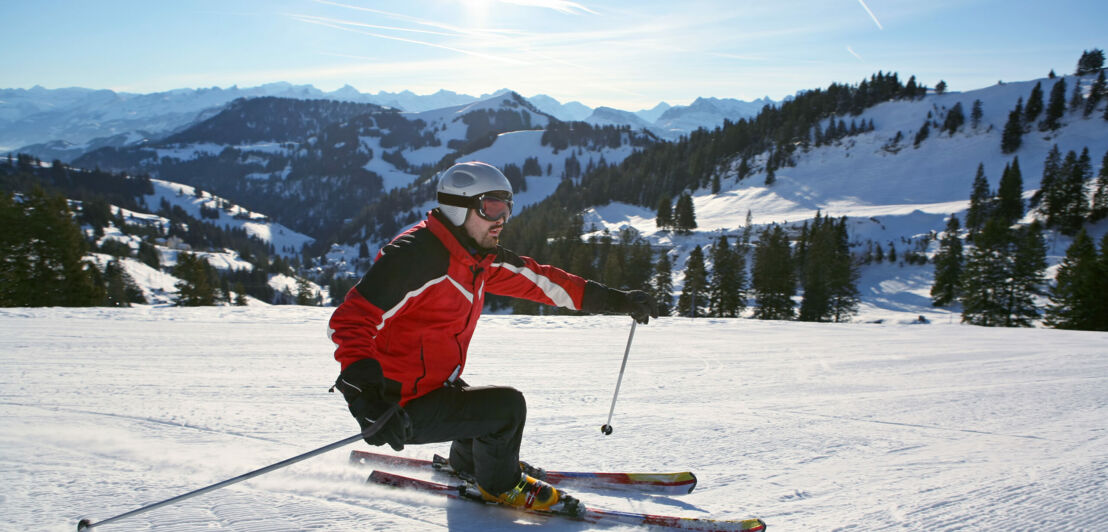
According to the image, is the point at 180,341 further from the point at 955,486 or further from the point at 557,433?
the point at 955,486

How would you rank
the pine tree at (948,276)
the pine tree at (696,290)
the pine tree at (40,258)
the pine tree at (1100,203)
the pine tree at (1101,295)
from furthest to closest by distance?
the pine tree at (1100,203) < the pine tree at (948,276) < the pine tree at (696,290) < the pine tree at (1101,295) < the pine tree at (40,258)

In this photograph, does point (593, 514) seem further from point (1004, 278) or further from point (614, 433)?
point (1004, 278)

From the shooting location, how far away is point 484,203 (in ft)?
9.29

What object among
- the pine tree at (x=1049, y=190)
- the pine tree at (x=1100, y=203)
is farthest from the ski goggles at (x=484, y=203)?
the pine tree at (x=1100, y=203)

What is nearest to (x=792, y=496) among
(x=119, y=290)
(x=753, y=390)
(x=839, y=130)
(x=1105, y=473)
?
(x=1105, y=473)

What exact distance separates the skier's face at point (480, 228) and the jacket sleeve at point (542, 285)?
0.48m

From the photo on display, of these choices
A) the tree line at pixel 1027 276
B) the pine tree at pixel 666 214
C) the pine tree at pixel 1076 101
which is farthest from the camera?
the pine tree at pixel 1076 101

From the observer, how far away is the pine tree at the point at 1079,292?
93.5ft

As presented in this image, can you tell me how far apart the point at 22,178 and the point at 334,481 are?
216829mm

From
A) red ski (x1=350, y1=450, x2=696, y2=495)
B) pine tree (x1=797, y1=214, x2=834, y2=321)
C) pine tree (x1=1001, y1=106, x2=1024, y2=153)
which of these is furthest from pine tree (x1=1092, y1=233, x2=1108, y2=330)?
pine tree (x1=1001, y1=106, x2=1024, y2=153)

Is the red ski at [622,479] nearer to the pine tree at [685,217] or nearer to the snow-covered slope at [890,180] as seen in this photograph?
the snow-covered slope at [890,180]

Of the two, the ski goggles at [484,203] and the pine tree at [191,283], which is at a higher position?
the ski goggles at [484,203]

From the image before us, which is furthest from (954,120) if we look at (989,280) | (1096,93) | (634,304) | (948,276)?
(634,304)

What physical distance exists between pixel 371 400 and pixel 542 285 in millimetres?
1466
